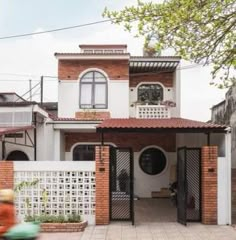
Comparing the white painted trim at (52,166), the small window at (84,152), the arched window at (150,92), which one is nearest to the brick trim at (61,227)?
the white painted trim at (52,166)

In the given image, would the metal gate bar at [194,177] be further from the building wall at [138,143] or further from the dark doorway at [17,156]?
the dark doorway at [17,156]

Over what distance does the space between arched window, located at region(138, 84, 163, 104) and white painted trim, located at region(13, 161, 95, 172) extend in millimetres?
9250

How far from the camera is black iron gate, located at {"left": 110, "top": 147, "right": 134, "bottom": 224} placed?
13320 mm

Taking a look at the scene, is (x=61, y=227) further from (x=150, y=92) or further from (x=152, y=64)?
(x=150, y=92)

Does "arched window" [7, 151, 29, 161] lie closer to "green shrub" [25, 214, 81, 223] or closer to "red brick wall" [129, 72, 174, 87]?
"red brick wall" [129, 72, 174, 87]

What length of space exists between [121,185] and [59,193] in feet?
9.11

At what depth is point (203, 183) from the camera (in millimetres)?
13164

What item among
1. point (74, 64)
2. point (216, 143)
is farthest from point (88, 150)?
point (216, 143)

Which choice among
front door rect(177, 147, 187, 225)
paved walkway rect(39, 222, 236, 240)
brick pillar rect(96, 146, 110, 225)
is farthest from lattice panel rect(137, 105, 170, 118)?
paved walkway rect(39, 222, 236, 240)

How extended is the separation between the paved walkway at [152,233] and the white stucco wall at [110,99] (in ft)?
28.6

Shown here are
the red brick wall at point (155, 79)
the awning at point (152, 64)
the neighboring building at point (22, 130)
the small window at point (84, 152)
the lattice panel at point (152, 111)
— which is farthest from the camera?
the red brick wall at point (155, 79)

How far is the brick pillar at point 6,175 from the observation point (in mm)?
13242

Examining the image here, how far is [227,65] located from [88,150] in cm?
1134

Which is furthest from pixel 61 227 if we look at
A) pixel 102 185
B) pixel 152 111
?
pixel 152 111
